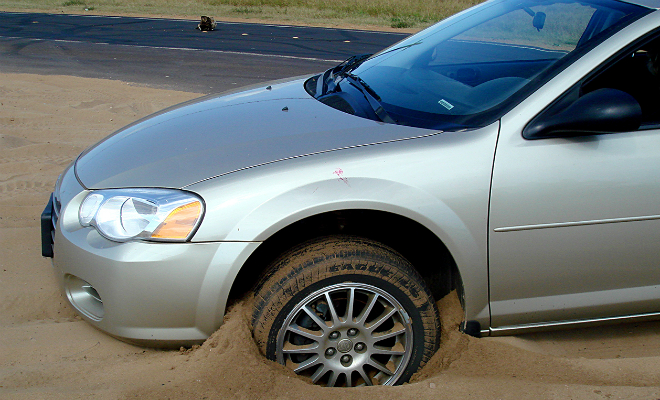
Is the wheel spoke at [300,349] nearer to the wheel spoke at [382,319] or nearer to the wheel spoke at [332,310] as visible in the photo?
the wheel spoke at [332,310]

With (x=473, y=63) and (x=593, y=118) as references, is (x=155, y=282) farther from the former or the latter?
(x=473, y=63)

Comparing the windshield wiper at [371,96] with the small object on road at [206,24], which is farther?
the small object on road at [206,24]

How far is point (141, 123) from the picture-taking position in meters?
3.07

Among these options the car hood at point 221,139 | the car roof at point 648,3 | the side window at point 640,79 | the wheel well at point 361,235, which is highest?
the car roof at point 648,3

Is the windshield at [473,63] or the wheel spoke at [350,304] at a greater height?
the windshield at [473,63]

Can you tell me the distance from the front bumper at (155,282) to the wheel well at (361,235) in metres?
0.16

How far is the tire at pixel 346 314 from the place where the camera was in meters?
2.18

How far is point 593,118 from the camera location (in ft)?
6.84

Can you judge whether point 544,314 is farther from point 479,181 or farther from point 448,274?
point 479,181

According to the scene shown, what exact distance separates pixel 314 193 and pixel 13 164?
12.3 feet

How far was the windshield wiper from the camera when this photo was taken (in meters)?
2.47

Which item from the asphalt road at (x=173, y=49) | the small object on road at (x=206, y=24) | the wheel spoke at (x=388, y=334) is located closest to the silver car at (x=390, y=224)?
the wheel spoke at (x=388, y=334)

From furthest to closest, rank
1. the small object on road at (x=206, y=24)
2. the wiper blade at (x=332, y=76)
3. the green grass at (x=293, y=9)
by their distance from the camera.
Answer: the green grass at (x=293, y=9) → the small object on road at (x=206, y=24) → the wiper blade at (x=332, y=76)

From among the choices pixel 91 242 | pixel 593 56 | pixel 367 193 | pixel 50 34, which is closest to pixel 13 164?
pixel 91 242
